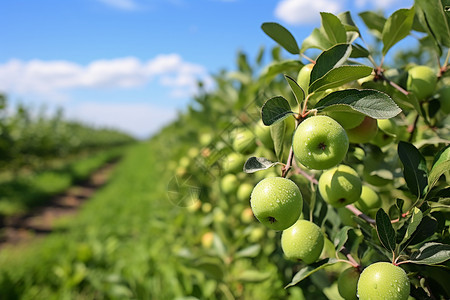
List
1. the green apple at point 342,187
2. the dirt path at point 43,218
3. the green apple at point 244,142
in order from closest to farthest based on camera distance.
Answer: the green apple at point 342,187, the green apple at point 244,142, the dirt path at point 43,218

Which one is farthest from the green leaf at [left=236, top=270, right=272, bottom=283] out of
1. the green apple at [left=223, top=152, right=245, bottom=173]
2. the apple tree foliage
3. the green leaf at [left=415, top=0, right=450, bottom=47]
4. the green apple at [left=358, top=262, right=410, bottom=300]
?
the green leaf at [left=415, top=0, right=450, bottom=47]

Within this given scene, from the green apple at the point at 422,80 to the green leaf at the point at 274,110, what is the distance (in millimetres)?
350

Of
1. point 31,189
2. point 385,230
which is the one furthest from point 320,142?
point 31,189

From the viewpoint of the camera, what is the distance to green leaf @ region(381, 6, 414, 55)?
695 millimetres

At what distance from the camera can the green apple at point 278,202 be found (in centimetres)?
50

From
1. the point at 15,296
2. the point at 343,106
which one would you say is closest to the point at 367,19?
the point at 343,106

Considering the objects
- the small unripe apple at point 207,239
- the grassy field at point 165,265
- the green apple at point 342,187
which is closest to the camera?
the green apple at point 342,187

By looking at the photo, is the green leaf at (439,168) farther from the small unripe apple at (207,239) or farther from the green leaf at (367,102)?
the small unripe apple at (207,239)

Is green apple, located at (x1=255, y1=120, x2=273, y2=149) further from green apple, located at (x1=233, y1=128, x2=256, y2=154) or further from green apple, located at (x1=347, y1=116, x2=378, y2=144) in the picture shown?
green apple, located at (x1=347, y1=116, x2=378, y2=144)

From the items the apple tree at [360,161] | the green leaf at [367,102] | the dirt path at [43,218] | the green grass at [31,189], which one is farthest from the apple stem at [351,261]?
the green grass at [31,189]

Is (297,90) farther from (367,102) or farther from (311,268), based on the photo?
(311,268)

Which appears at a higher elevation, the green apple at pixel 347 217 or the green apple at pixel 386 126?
the green apple at pixel 386 126

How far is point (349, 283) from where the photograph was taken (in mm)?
604

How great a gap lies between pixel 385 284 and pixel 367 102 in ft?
0.86
